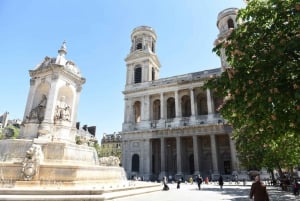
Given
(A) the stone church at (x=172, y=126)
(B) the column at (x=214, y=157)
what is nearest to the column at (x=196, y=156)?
(A) the stone church at (x=172, y=126)

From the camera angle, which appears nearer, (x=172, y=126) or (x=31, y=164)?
(x=31, y=164)

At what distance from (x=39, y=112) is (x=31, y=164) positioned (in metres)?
4.51

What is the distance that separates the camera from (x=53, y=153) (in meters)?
11.0

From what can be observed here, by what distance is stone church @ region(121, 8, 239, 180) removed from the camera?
3831 centimetres

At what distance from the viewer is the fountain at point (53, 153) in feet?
28.2

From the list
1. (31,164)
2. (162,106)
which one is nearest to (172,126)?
(162,106)

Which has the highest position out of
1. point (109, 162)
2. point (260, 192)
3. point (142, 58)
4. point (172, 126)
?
point (142, 58)

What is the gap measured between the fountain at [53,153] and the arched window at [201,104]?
32.4m

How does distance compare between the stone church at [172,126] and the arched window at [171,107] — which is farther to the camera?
the arched window at [171,107]

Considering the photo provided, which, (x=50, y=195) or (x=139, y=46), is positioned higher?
(x=139, y=46)

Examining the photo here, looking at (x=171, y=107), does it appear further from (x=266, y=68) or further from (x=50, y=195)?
(x=266, y=68)

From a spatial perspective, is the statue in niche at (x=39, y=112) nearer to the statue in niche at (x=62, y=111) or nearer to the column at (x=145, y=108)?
the statue in niche at (x=62, y=111)

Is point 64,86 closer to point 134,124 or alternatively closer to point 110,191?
point 110,191

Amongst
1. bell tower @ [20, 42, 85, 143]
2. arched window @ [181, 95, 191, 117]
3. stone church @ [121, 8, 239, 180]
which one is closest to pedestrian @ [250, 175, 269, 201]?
bell tower @ [20, 42, 85, 143]
